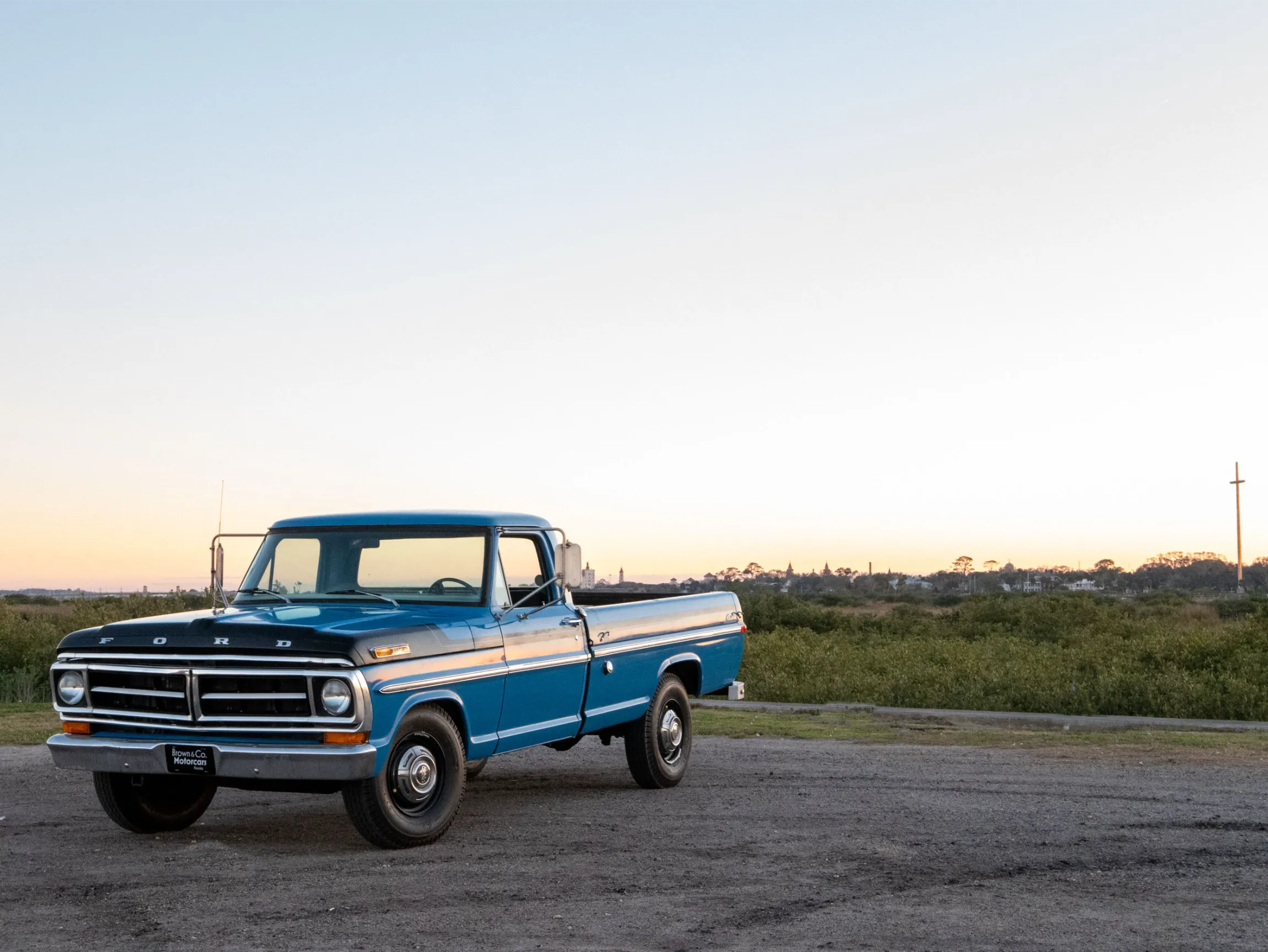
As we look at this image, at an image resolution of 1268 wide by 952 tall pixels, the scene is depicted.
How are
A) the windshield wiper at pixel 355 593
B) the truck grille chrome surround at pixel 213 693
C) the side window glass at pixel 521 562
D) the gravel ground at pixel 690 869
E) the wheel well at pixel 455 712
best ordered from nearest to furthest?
the gravel ground at pixel 690 869 < the truck grille chrome surround at pixel 213 693 < the wheel well at pixel 455 712 < the windshield wiper at pixel 355 593 < the side window glass at pixel 521 562

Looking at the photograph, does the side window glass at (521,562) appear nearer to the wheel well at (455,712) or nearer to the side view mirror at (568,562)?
the side view mirror at (568,562)

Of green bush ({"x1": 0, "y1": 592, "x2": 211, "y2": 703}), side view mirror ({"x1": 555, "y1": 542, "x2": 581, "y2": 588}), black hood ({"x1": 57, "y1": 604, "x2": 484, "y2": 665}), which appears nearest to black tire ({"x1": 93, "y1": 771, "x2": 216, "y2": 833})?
black hood ({"x1": 57, "y1": 604, "x2": 484, "y2": 665})

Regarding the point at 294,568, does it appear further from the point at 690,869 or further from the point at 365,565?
the point at 690,869

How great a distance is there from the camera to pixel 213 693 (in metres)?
8.05

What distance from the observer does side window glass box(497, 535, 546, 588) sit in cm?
957

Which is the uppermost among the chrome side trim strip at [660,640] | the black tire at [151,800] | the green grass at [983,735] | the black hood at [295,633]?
the black hood at [295,633]

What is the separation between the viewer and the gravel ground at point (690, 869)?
248 inches

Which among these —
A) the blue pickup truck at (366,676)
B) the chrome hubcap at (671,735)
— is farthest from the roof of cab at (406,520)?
the chrome hubcap at (671,735)

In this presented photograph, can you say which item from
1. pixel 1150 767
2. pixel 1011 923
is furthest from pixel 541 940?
pixel 1150 767

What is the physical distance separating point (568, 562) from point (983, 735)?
7433 millimetres

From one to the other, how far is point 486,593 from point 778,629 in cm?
2957

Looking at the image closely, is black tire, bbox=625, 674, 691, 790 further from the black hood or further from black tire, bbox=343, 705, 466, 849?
black tire, bbox=343, 705, 466, 849

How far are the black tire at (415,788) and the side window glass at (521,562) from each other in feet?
4.44

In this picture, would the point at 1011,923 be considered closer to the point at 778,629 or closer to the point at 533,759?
the point at 533,759
